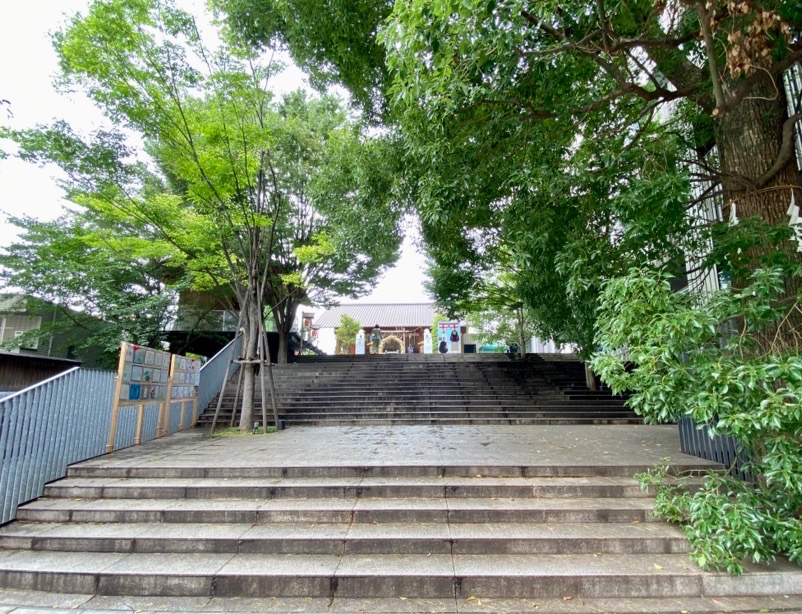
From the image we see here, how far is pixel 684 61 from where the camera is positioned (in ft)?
17.0

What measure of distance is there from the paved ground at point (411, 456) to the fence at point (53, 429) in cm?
41

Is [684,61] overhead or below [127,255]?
overhead

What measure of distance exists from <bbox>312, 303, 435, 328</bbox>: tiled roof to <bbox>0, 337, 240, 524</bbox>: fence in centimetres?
2296

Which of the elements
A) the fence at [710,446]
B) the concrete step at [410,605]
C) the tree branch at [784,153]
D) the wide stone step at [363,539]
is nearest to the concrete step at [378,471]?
the fence at [710,446]

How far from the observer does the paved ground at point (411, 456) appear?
309cm

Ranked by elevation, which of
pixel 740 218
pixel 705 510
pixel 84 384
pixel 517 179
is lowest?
pixel 705 510

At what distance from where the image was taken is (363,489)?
4.55 m

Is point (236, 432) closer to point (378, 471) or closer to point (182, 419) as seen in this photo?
point (182, 419)

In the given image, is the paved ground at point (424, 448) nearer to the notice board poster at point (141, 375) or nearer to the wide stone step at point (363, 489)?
the wide stone step at point (363, 489)

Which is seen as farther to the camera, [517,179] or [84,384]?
[84,384]

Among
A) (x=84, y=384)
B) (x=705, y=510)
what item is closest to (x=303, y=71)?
(x=84, y=384)

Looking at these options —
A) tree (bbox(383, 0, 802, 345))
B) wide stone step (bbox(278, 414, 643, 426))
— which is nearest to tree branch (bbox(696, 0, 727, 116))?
tree (bbox(383, 0, 802, 345))

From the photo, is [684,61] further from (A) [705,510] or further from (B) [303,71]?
(B) [303,71]

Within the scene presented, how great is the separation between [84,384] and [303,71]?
6485mm
